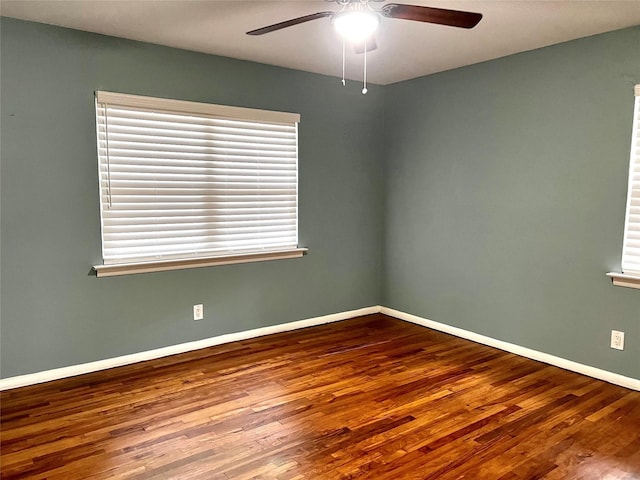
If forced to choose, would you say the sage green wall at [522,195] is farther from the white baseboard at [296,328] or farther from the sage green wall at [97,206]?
the sage green wall at [97,206]

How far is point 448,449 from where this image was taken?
2.40 meters

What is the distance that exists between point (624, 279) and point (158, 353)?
3.35 m

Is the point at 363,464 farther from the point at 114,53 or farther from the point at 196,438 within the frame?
the point at 114,53

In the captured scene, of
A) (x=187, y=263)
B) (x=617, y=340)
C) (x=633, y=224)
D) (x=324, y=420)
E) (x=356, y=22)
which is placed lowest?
(x=324, y=420)

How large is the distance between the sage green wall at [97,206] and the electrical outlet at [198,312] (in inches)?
1.6

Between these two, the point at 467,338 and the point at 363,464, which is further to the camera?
the point at 467,338

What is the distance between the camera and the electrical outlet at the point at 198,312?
379 centimetres

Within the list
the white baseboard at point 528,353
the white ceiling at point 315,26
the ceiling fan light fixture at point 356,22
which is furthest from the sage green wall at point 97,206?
the ceiling fan light fixture at point 356,22

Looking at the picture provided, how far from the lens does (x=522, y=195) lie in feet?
12.1

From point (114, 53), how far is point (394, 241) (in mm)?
2976

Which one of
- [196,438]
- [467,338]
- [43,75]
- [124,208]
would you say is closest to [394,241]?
[467,338]

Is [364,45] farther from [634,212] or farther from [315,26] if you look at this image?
[634,212]

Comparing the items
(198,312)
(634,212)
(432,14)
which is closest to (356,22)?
(432,14)

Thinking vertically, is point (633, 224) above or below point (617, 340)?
above
